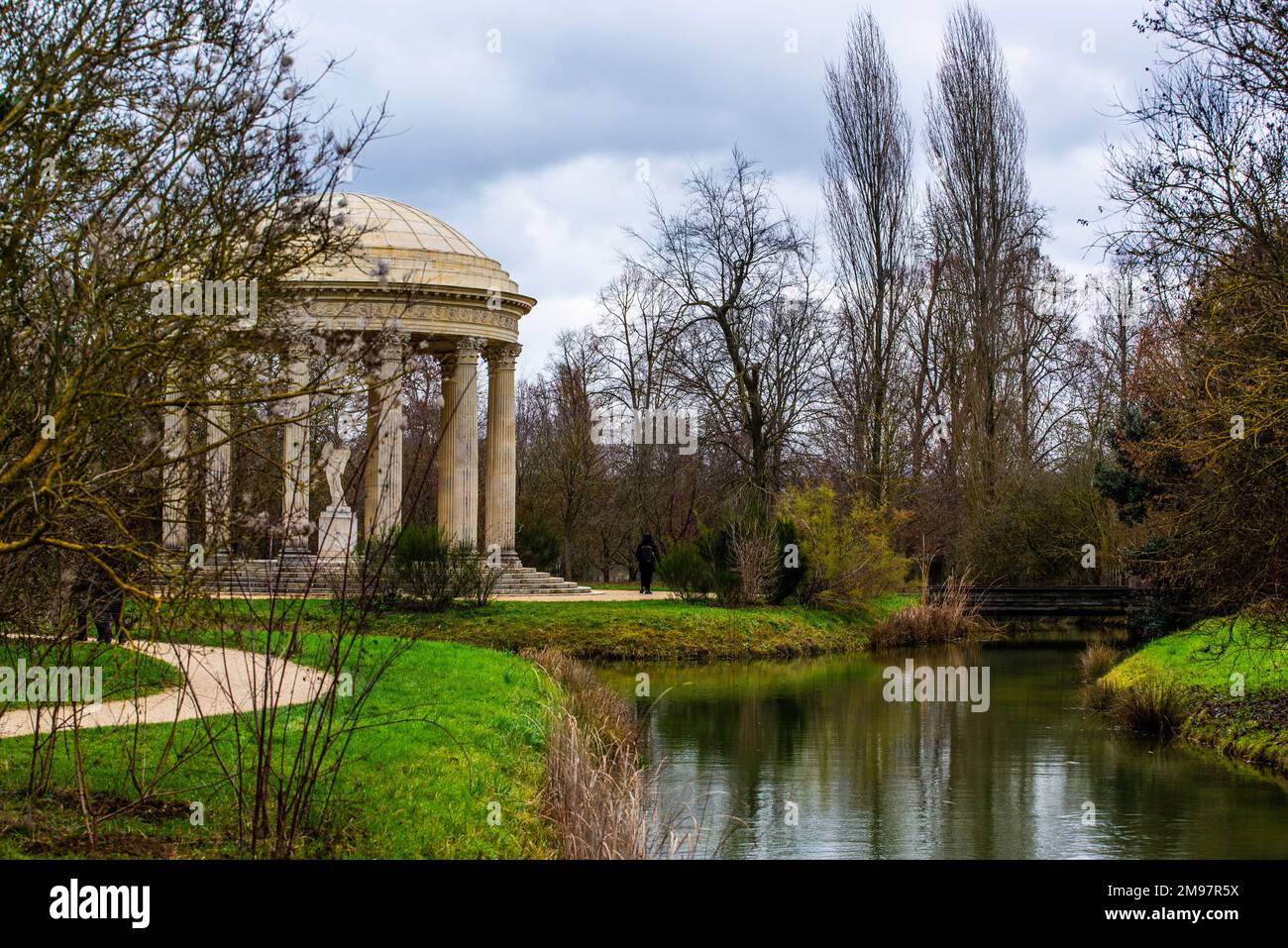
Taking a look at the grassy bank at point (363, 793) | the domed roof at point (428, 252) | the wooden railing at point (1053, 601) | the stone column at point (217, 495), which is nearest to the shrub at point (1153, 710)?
the grassy bank at point (363, 793)

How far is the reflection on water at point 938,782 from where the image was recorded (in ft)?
42.5

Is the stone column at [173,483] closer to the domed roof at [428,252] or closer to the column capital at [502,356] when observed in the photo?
the domed roof at [428,252]

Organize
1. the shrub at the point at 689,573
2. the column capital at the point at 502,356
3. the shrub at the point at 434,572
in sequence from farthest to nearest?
the column capital at the point at 502,356 → the shrub at the point at 689,573 → the shrub at the point at 434,572

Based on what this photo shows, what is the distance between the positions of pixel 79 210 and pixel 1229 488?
11463 mm

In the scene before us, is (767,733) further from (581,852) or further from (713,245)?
(713,245)

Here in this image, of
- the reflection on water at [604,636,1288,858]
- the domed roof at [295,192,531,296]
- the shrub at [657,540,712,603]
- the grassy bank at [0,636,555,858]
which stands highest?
the domed roof at [295,192,531,296]

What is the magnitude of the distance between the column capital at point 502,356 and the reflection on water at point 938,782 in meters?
14.9

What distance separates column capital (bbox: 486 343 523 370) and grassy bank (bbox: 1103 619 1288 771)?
19.4m

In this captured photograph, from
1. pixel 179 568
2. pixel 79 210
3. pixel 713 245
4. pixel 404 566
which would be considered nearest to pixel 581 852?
pixel 179 568

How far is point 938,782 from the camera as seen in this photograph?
16.2 metres

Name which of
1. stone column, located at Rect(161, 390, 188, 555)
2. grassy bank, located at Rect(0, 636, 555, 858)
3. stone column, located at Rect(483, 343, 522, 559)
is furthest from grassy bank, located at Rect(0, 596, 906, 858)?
stone column, located at Rect(483, 343, 522, 559)

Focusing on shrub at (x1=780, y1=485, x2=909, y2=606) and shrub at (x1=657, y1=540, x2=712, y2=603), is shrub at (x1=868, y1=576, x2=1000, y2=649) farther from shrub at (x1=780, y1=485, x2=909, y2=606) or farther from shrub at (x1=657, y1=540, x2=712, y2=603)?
shrub at (x1=657, y1=540, x2=712, y2=603)

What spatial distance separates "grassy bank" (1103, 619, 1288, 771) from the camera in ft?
56.0
